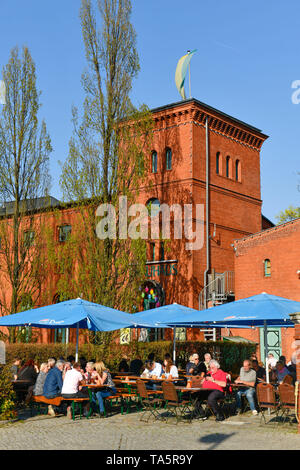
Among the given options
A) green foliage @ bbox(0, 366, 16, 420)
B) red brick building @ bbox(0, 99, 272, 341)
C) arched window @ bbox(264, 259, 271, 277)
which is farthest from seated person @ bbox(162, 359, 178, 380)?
arched window @ bbox(264, 259, 271, 277)

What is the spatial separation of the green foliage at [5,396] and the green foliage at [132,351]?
562cm

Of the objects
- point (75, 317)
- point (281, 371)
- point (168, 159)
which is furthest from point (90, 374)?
point (168, 159)

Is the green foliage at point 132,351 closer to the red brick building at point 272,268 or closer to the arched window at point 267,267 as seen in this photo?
the red brick building at point 272,268

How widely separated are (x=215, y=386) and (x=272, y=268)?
1575cm

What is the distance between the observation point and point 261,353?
27.2 meters

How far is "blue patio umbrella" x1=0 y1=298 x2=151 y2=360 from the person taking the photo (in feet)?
43.7

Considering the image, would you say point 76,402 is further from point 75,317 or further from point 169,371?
point 169,371

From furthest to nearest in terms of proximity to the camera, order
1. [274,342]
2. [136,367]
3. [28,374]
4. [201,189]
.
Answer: [201,189] < [274,342] < [136,367] < [28,374]

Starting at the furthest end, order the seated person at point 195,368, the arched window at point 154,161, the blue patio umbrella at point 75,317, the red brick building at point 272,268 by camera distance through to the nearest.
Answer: the arched window at point 154,161 → the red brick building at point 272,268 → the seated person at point 195,368 → the blue patio umbrella at point 75,317

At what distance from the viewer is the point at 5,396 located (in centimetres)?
1177

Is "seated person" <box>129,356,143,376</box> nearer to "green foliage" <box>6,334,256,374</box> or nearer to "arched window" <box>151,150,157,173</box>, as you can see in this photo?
"green foliage" <box>6,334,256,374</box>

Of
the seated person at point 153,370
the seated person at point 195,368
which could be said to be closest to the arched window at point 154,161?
the seated person at point 195,368

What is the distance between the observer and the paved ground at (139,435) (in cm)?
896

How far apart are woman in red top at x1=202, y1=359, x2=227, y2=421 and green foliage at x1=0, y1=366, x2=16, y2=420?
171 inches
